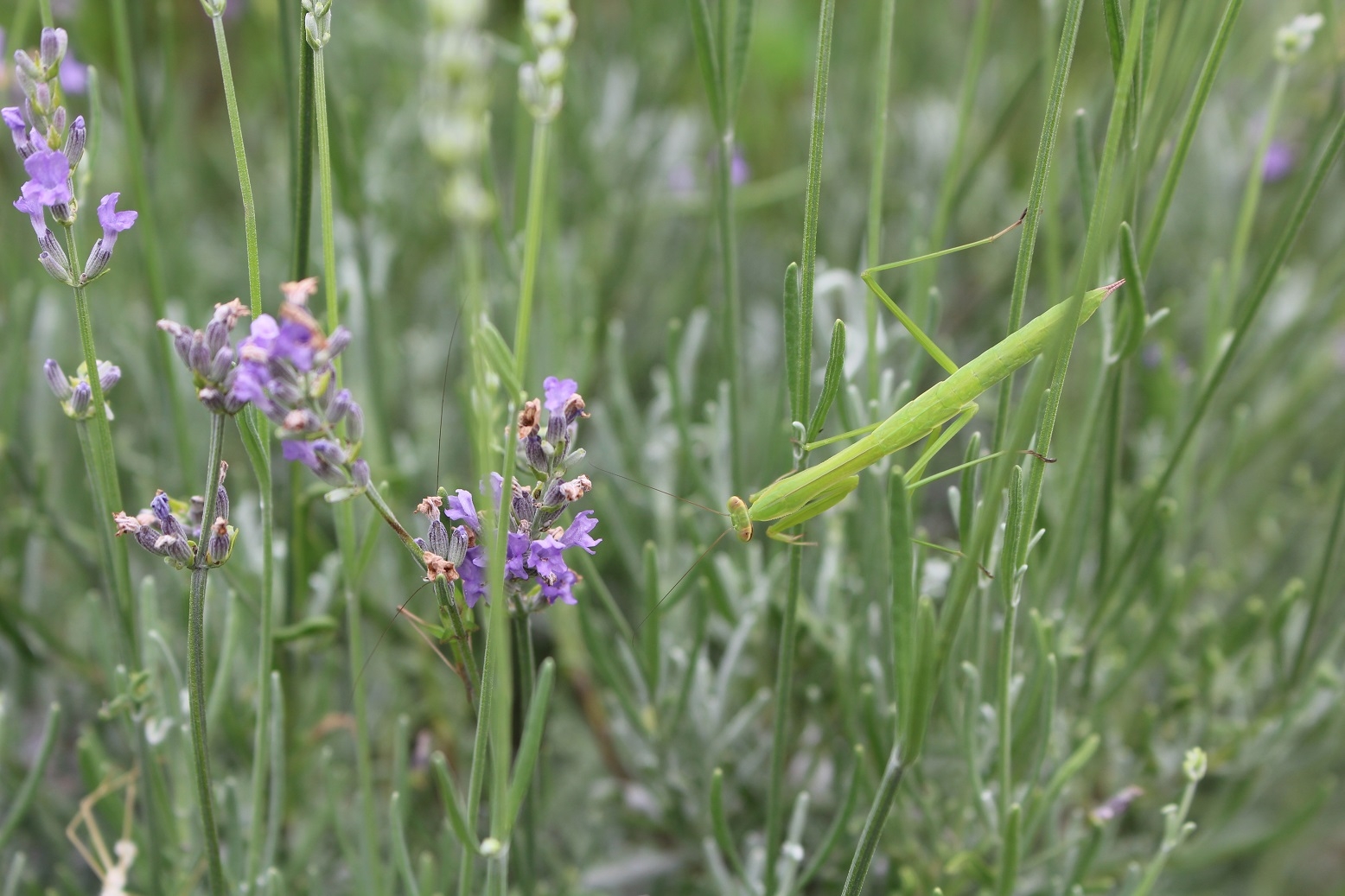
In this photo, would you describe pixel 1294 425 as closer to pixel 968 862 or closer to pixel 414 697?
pixel 968 862

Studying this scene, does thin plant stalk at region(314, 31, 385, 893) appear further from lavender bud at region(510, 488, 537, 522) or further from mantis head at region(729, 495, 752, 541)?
mantis head at region(729, 495, 752, 541)

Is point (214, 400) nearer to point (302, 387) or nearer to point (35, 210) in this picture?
point (302, 387)

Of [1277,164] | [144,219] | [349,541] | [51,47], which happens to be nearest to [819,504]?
[349,541]

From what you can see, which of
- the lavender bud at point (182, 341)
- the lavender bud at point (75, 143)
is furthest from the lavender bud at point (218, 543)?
the lavender bud at point (75, 143)

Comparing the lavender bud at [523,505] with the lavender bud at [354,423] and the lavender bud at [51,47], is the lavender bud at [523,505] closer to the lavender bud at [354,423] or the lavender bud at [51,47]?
the lavender bud at [354,423]

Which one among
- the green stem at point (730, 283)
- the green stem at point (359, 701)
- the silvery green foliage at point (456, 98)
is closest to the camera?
the silvery green foliage at point (456, 98)
